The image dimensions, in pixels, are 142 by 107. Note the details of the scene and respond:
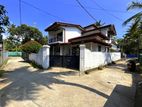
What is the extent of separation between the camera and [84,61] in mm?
15188

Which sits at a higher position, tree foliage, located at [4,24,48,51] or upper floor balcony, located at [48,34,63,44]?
tree foliage, located at [4,24,48,51]

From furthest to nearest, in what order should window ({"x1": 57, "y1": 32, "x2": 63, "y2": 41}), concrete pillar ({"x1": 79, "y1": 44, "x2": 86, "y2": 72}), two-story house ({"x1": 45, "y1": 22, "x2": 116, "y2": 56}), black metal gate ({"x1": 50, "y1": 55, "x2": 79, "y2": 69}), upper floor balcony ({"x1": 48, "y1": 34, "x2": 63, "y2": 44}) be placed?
window ({"x1": 57, "y1": 32, "x2": 63, "y2": 41}) < upper floor balcony ({"x1": 48, "y1": 34, "x2": 63, "y2": 44}) < two-story house ({"x1": 45, "y1": 22, "x2": 116, "y2": 56}) < black metal gate ({"x1": 50, "y1": 55, "x2": 79, "y2": 69}) < concrete pillar ({"x1": 79, "y1": 44, "x2": 86, "y2": 72})

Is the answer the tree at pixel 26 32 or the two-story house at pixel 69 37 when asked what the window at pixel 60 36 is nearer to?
the two-story house at pixel 69 37

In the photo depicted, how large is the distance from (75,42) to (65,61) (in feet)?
28.3

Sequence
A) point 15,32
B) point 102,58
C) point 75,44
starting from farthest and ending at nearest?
point 15,32 → point 75,44 → point 102,58

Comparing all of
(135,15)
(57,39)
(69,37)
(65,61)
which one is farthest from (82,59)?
(57,39)

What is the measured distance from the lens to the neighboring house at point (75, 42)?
18163 mm

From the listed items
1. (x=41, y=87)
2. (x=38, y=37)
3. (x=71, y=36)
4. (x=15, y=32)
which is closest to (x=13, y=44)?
(x=15, y=32)

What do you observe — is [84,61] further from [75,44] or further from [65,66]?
[75,44]

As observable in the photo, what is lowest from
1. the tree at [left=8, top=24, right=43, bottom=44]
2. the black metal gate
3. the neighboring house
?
the black metal gate

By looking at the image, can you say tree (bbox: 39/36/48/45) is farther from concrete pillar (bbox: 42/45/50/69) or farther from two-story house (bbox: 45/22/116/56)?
concrete pillar (bbox: 42/45/50/69)

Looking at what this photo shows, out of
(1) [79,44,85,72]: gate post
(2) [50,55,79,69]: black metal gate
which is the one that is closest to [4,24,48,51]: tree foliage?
(2) [50,55,79,69]: black metal gate

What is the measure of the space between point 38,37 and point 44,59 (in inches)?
2005

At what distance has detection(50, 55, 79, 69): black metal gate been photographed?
53.8 ft
